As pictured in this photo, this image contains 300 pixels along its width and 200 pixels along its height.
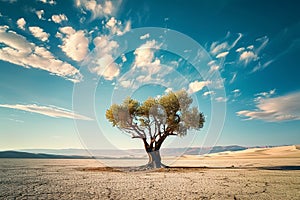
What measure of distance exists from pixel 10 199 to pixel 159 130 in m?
20.9

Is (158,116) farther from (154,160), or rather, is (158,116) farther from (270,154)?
(270,154)

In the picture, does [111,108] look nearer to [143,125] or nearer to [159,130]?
[143,125]

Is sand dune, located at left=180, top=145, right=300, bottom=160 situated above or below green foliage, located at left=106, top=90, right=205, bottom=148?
below

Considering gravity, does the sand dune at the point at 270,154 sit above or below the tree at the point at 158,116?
below

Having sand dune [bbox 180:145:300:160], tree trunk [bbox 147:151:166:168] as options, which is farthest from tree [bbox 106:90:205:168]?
sand dune [bbox 180:145:300:160]

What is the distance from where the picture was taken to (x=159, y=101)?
26.6 metres

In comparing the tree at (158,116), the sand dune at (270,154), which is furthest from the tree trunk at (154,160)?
the sand dune at (270,154)

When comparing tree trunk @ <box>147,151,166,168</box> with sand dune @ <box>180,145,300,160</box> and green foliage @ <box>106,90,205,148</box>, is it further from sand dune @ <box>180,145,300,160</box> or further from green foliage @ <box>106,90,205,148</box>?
sand dune @ <box>180,145,300,160</box>

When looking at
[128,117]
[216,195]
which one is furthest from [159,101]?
[216,195]

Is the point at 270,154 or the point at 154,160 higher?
the point at 154,160

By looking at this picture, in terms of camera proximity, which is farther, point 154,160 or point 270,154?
point 270,154

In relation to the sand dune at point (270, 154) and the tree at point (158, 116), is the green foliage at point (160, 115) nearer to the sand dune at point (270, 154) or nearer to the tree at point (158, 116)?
the tree at point (158, 116)

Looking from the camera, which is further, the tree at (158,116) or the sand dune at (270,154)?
the sand dune at (270,154)

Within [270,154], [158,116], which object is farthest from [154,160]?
[270,154]
